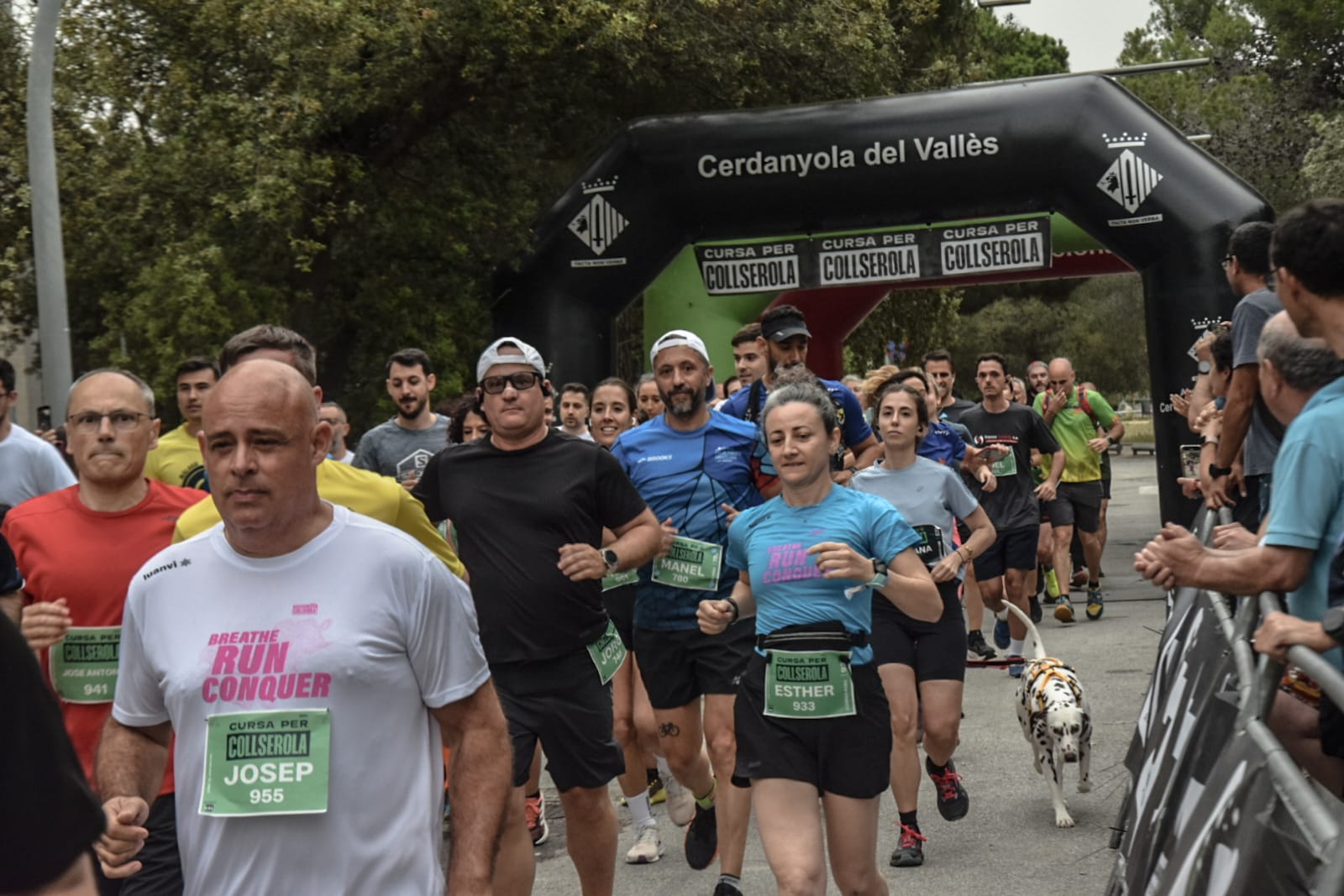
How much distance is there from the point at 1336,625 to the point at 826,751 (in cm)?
203

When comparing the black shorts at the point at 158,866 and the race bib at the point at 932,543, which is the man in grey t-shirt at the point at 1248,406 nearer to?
the race bib at the point at 932,543

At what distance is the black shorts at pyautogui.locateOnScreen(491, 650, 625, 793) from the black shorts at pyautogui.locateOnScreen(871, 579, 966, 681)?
165 cm

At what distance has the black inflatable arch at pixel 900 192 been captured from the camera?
13516mm

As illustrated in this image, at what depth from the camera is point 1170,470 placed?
1409 cm

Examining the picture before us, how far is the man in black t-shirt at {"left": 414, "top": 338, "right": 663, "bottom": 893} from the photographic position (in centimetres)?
562

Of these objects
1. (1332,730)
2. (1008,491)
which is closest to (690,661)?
(1332,730)

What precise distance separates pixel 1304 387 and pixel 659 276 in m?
11.6

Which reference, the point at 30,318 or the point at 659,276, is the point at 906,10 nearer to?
the point at 659,276

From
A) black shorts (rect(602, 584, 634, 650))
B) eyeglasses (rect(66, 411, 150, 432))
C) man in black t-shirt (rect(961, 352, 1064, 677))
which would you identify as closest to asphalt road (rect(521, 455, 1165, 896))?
man in black t-shirt (rect(961, 352, 1064, 677))

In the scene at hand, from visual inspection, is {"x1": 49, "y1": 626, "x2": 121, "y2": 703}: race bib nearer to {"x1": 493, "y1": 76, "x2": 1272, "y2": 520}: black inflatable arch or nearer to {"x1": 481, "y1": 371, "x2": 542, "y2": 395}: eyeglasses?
{"x1": 481, "y1": 371, "x2": 542, "y2": 395}: eyeglasses

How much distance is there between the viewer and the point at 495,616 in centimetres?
566

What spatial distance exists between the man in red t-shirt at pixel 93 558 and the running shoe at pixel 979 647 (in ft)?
24.5

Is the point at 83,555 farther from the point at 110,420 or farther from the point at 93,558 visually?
the point at 110,420

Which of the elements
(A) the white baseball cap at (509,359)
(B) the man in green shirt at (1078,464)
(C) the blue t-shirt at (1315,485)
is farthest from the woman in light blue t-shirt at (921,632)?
(B) the man in green shirt at (1078,464)
